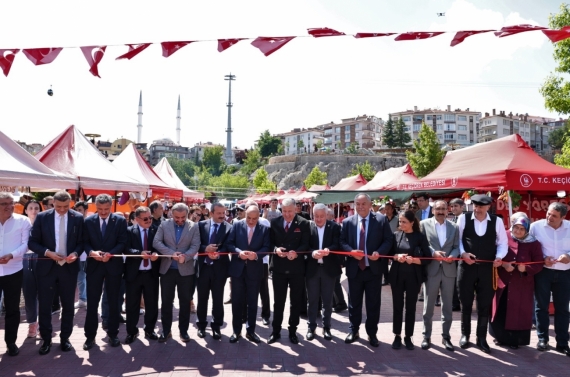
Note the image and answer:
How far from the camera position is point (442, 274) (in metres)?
6.07

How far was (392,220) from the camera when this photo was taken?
10578 mm

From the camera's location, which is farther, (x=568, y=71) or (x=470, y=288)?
(x=568, y=71)

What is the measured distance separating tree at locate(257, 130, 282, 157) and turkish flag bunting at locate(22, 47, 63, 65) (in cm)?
10875

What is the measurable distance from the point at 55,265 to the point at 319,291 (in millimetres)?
3457

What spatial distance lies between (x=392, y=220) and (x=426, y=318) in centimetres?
467

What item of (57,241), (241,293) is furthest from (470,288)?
(57,241)

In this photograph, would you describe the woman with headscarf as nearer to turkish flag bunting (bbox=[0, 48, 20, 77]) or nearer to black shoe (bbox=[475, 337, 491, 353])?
black shoe (bbox=[475, 337, 491, 353])

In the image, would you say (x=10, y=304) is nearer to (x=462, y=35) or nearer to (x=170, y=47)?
(x=170, y=47)

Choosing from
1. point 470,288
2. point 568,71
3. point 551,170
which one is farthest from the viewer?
point 568,71

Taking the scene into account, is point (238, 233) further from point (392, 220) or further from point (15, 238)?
point (392, 220)

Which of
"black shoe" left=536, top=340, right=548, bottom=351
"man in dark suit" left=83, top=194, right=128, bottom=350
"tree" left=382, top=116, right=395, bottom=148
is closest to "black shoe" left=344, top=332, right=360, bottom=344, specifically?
"black shoe" left=536, top=340, right=548, bottom=351

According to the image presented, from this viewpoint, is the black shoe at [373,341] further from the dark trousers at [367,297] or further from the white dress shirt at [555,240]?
the white dress shirt at [555,240]

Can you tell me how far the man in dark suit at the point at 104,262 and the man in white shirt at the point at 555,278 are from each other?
17.9 ft

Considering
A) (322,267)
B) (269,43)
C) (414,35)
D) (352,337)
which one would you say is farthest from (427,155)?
(352,337)
